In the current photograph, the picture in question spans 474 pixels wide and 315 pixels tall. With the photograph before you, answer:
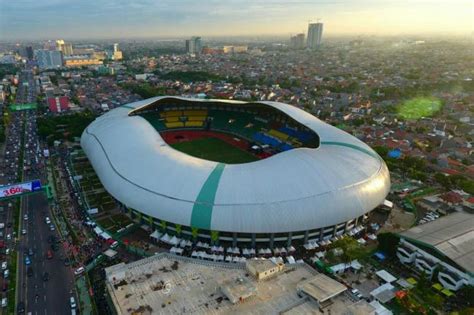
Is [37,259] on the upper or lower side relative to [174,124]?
lower

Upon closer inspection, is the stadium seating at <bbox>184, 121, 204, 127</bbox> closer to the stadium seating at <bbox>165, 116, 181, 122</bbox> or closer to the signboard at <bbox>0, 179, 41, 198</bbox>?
the stadium seating at <bbox>165, 116, 181, 122</bbox>

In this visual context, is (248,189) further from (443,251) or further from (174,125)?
(174,125)

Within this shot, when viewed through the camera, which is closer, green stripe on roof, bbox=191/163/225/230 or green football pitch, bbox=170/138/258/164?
green stripe on roof, bbox=191/163/225/230

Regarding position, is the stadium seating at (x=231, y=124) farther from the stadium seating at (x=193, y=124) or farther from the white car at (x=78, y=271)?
the white car at (x=78, y=271)

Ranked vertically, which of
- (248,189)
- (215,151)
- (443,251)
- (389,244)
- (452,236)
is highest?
(248,189)

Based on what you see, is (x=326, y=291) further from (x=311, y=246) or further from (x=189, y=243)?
(x=189, y=243)

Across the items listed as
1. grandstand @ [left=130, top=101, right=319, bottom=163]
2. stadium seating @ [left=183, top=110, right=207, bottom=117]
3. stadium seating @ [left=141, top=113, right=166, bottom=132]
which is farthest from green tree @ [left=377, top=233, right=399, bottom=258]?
stadium seating @ [left=141, top=113, right=166, bottom=132]

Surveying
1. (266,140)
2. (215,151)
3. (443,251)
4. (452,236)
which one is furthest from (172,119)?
(443,251)
